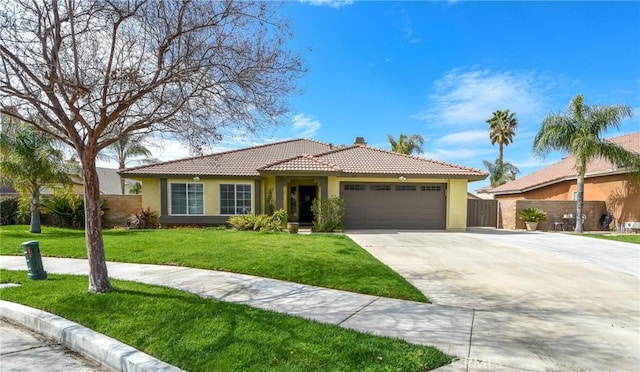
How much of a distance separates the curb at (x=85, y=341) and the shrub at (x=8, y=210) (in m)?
17.3

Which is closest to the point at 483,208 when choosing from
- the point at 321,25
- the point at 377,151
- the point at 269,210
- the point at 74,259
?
the point at 377,151

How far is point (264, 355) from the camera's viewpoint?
3480mm

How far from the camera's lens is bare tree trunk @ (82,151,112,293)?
5371 mm

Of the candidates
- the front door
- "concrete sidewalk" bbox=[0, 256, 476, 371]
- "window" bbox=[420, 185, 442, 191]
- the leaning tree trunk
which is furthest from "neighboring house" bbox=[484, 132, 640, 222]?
the leaning tree trunk

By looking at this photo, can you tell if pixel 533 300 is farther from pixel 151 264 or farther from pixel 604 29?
pixel 604 29

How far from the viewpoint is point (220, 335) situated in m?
3.94

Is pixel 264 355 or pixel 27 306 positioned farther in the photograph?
Result: pixel 27 306

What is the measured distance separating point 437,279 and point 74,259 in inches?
366

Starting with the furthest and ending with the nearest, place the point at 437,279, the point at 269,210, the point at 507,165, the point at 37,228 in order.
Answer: the point at 507,165 → the point at 269,210 → the point at 37,228 → the point at 437,279

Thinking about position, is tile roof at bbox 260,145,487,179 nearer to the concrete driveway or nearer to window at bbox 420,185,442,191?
window at bbox 420,185,442,191

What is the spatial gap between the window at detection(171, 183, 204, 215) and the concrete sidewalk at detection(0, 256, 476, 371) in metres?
9.33

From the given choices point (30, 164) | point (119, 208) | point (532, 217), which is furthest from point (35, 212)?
point (532, 217)

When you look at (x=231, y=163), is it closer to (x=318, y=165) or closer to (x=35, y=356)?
(x=318, y=165)

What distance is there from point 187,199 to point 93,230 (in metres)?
12.0
